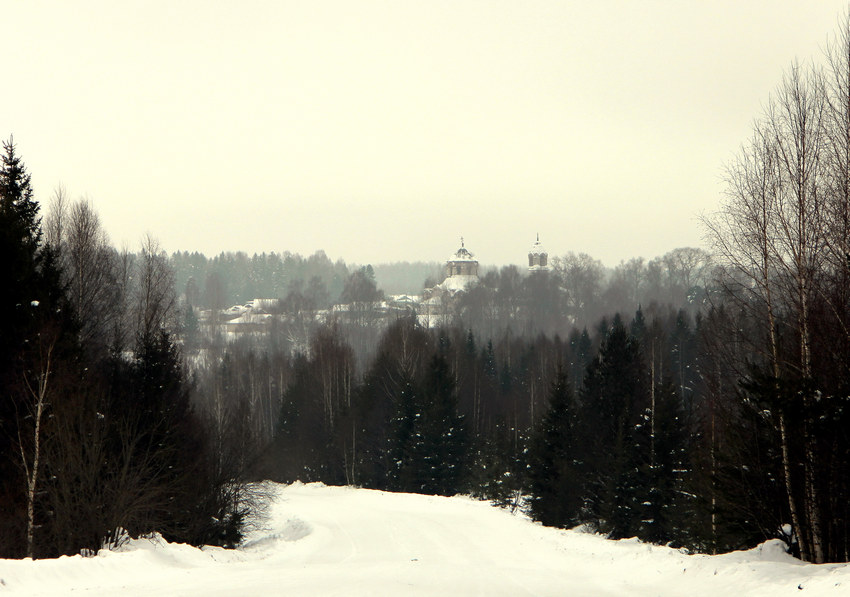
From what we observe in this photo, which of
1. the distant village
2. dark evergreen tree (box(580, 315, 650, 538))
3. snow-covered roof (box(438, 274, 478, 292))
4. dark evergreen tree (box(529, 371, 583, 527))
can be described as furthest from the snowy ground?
snow-covered roof (box(438, 274, 478, 292))

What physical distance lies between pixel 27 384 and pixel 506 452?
3089 centimetres

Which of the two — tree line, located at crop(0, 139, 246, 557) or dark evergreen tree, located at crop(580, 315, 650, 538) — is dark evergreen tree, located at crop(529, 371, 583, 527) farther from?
tree line, located at crop(0, 139, 246, 557)

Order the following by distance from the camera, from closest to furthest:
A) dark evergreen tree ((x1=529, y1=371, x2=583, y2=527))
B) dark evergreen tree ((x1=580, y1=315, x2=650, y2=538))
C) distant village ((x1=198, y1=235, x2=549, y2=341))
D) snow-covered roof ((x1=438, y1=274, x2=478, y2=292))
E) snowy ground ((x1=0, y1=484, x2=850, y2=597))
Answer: snowy ground ((x1=0, y1=484, x2=850, y2=597)) < dark evergreen tree ((x1=580, y1=315, x2=650, y2=538)) < dark evergreen tree ((x1=529, y1=371, x2=583, y2=527)) < distant village ((x1=198, y1=235, x2=549, y2=341)) < snow-covered roof ((x1=438, y1=274, x2=478, y2=292))

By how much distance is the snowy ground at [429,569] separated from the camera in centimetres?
1323

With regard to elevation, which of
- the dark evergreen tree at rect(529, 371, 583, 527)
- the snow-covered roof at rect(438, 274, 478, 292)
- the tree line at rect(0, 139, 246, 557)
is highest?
the snow-covered roof at rect(438, 274, 478, 292)

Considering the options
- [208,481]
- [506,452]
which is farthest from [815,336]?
[506,452]

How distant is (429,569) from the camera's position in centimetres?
1850

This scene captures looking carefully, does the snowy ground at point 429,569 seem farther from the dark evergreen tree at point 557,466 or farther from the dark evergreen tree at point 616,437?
the dark evergreen tree at point 557,466

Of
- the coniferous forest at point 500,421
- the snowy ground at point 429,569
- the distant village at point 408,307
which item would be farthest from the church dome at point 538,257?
the snowy ground at point 429,569

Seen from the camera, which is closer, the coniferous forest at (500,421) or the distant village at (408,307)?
the coniferous forest at (500,421)

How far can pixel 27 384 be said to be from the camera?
65.0 ft

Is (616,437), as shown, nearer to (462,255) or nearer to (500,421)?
(500,421)

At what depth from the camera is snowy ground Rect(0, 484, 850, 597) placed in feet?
43.4

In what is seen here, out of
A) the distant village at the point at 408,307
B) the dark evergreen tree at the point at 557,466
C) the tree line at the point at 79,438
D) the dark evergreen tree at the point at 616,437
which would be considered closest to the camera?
the tree line at the point at 79,438
